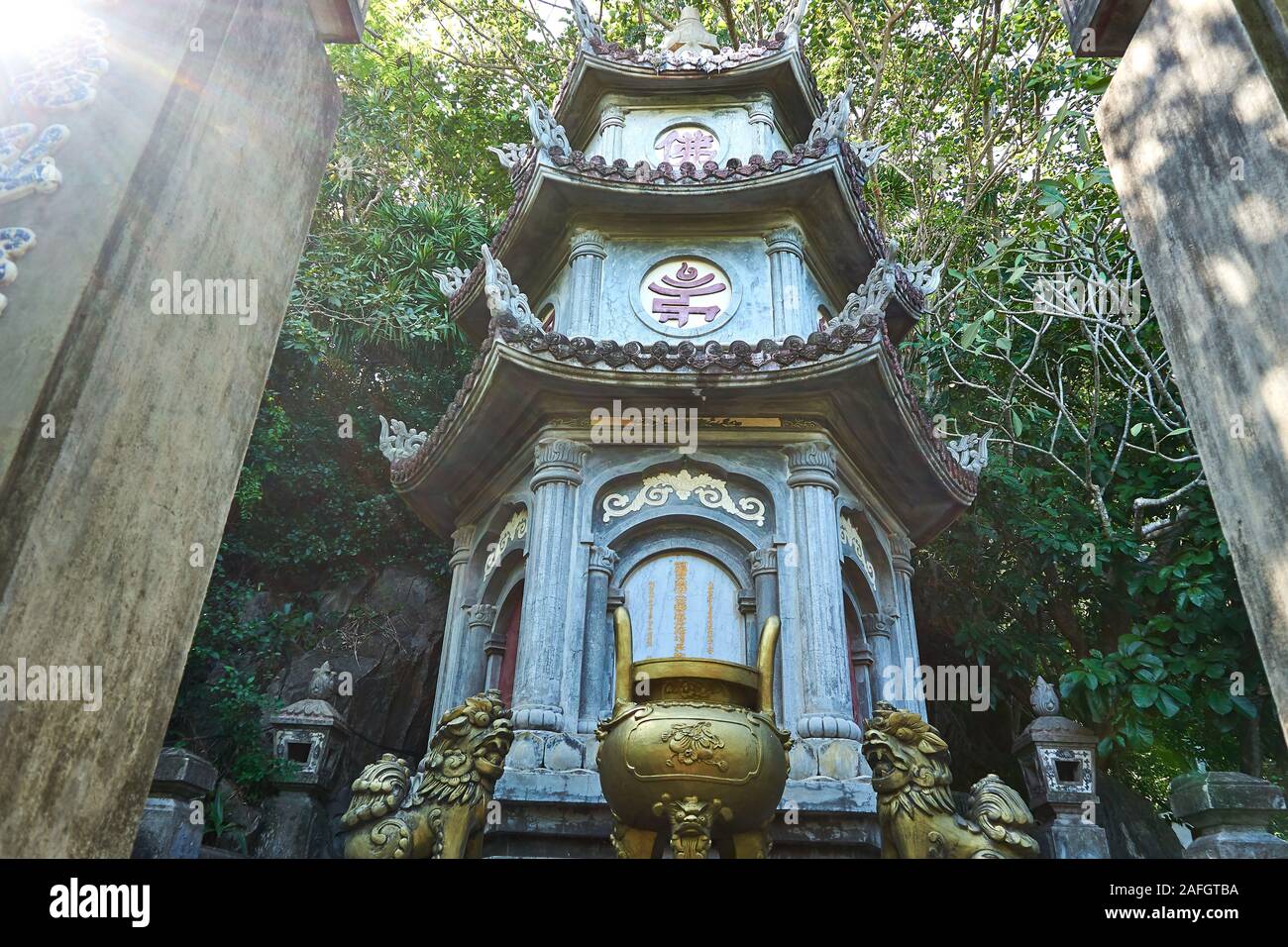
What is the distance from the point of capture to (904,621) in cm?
966

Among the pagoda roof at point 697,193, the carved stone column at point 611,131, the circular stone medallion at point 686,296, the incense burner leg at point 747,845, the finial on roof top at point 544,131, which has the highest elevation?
the carved stone column at point 611,131

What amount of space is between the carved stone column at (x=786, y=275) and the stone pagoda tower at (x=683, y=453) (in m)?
0.02

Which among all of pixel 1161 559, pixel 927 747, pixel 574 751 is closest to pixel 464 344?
pixel 574 751

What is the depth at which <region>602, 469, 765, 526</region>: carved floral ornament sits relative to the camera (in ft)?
28.0

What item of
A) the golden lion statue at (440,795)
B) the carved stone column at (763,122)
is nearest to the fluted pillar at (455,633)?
the golden lion statue at (440,795)

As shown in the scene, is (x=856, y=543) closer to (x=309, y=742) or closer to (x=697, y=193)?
(x=697, y=193)

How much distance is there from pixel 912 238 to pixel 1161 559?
25.2ft

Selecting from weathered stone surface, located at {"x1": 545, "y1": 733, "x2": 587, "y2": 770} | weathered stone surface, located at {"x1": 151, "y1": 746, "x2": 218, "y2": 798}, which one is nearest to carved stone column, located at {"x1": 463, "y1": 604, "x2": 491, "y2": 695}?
weathered stone surface, located at {"x1": 545, "y1": 733, "x2": 587, "y2": 770}

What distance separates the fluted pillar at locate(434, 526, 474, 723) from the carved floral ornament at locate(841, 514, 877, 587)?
398 centimetres

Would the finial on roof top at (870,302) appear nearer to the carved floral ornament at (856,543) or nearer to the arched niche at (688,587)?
the carved floral ornament at (856,543)

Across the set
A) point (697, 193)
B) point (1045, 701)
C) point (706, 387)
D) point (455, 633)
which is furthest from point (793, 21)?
point (1045, 701)

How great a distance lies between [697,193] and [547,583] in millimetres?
4659

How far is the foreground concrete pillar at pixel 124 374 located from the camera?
2195 mm
